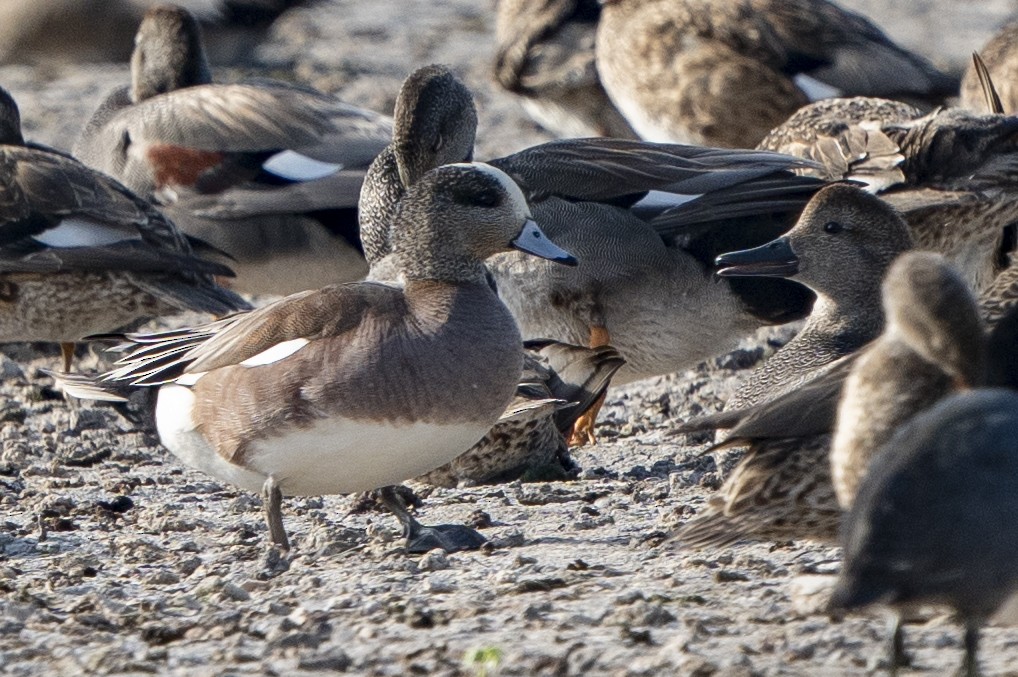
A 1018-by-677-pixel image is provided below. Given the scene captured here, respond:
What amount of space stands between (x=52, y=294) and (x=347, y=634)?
3.62m

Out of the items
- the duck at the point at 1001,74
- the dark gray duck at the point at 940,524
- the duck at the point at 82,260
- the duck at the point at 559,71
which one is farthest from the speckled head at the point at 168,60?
the dark gray duck at the point at 940,524

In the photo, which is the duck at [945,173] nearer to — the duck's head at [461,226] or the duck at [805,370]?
the duck at [805,370]

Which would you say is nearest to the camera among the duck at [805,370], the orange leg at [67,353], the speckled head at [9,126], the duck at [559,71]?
the duck at [805,370]

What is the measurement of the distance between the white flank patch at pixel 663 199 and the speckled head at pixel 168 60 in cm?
355

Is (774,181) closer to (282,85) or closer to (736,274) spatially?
(736,274)

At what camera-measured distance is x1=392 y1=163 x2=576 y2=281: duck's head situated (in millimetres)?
5102

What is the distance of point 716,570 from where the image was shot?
14.5ft

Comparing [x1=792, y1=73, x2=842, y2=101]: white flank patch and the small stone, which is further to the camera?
[x1=792, y1=73, x2=842, y2=101]: white flank patch

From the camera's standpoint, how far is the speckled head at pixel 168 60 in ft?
30.8

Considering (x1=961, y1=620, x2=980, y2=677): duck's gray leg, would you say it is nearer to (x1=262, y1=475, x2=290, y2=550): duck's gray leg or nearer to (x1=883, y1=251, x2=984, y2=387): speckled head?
(x1=883, y1=251, x2=984, y2=387): speckled head

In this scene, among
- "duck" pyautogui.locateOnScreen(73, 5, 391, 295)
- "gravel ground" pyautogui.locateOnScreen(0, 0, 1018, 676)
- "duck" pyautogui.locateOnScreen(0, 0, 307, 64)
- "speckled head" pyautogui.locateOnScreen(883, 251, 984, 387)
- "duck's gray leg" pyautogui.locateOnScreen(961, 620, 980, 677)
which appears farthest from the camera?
"duck" pyautogui.locateOnScreen(0, 0, 307, 64)

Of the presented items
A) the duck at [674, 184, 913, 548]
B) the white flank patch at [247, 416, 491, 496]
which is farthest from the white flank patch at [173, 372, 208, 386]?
the duck at [674, 184, 913, 548]

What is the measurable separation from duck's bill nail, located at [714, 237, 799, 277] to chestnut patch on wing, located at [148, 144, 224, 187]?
3484mm

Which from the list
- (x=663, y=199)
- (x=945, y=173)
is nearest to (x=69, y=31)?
(x=663, y=199)
